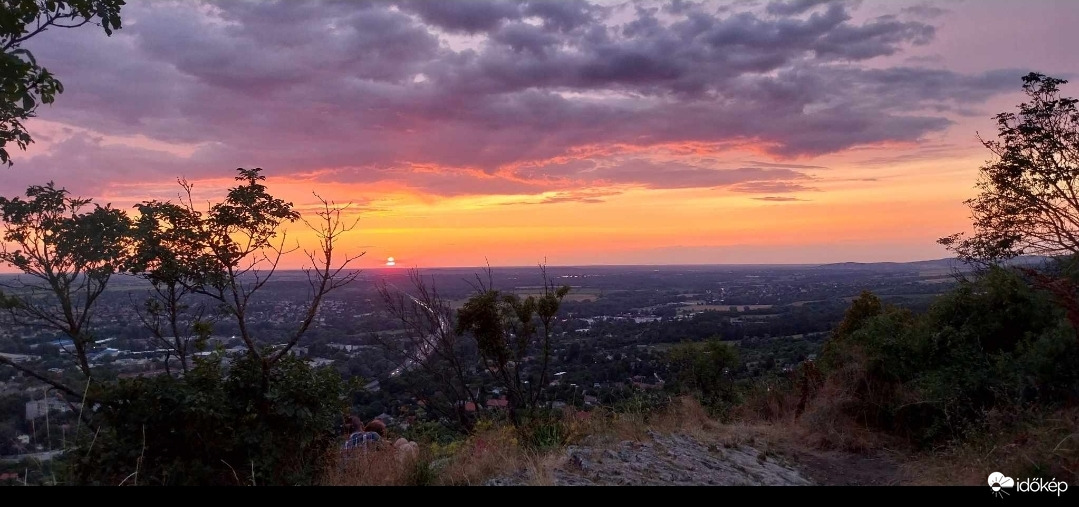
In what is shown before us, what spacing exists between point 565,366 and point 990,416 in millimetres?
7923

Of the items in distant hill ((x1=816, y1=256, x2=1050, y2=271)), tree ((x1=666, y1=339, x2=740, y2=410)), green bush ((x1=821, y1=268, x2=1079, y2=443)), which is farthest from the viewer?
tree ((x1=666, y1=339, x2=740, y2=410))

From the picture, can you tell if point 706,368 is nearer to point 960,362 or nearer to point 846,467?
point 960,362

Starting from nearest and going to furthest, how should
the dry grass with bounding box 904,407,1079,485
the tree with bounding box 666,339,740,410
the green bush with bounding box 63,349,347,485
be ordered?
the dry grass with bounding box 904,407,1079,485 < the green bush with bounding box 63,349,347,485 < the tree with bounding box 666,339,740,410

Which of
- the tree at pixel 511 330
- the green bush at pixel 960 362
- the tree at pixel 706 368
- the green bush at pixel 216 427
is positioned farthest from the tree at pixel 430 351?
the green bush at pixel 960 362

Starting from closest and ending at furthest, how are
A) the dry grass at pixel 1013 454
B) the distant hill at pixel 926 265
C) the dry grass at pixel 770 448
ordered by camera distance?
the dry grass at pixel 1013 454 → the dry grass at pixel 770 448 → the distant hill at pixel 926 265

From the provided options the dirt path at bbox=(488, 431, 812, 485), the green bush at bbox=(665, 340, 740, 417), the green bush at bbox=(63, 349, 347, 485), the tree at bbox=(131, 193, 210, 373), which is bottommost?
the green bush at bbox=(665, 340, 740, 417)

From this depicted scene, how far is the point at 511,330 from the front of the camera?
10477mm

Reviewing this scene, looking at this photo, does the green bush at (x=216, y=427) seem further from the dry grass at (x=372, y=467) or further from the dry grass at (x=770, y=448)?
the dry grass at (x=770, y=448)

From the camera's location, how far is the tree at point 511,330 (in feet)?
32.3

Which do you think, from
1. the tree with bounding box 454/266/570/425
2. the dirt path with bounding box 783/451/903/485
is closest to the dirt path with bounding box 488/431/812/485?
the dirt path with bounding box 783/451/903/485

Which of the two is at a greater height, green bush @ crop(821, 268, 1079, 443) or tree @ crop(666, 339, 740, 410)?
green bush @ crop(821, 268, 1079, 443)

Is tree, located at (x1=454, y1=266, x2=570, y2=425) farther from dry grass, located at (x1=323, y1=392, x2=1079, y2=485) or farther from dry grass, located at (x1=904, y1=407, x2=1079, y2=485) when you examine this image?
dry grass, located at (x1=904, y1=407, x2=1079, y2=485)

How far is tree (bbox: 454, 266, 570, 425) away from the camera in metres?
9.85

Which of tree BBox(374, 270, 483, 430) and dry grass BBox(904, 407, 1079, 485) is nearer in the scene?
dry grass BBox(904, 407, 1079, 485)
